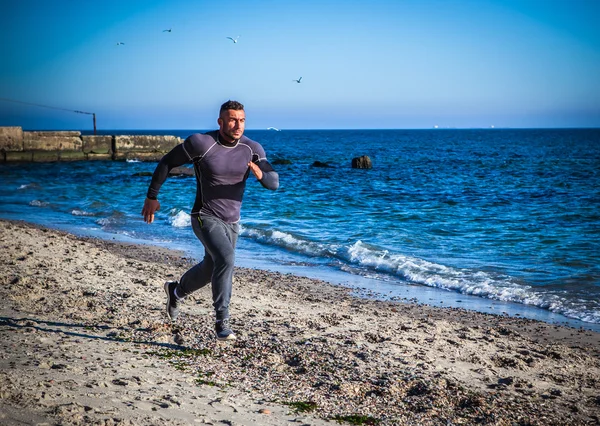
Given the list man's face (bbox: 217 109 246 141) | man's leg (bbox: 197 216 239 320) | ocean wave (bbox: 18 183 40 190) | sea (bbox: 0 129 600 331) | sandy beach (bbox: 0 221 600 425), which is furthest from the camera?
ocean wave (bbox: 18 183 40 190)

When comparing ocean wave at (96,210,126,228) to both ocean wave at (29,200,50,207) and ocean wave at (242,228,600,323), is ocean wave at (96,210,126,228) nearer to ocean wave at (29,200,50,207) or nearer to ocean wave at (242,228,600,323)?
ocean wave at (29,200,50,207)

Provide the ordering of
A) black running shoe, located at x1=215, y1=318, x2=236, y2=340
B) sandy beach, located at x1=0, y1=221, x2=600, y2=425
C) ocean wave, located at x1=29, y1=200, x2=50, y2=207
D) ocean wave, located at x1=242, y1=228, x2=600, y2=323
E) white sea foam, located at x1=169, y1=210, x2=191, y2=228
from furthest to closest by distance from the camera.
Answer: ocean wave, located at x1=29, y1=200, x2=50, y2=207
white sea foam, located at x1=169, y1=210, x2=191, y2=228
ocean wave, located at x1=242, y1=228, x2=600, y2=323
black running shoe, located at x1=215, y1=318, x2=236, y2=340
sandy beach, located at x1=0, y1=221, x2=600, y2=425

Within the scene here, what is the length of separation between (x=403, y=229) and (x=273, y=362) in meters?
11.0

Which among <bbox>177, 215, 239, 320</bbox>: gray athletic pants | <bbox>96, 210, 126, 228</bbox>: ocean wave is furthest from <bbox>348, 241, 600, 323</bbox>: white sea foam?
<bbox>96, 210, 126, 228</bbox>: ocean wave

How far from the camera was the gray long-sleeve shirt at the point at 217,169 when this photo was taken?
4.93 meters

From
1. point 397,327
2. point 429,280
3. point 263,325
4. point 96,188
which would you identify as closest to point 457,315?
point 397,327

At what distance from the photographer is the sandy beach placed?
3910 mm

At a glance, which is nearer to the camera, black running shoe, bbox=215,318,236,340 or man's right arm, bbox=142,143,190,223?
man's right arm, bbox=142,143,190,223

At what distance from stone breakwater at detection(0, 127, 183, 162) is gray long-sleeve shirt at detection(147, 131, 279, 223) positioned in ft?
124

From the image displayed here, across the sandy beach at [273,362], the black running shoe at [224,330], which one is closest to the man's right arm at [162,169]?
the black running shoe at [224,330]

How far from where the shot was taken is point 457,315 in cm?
778

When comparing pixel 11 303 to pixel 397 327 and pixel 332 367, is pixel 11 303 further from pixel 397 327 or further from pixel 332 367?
pixel 397 327

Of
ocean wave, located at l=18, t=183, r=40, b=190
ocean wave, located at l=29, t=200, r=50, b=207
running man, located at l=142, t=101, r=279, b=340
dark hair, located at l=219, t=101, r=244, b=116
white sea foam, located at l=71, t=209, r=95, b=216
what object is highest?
dark hair, located at l=219, t=101, r=244, b=116

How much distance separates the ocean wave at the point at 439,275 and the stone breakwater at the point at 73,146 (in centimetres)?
3126
